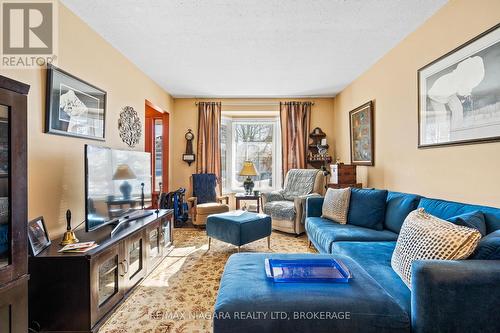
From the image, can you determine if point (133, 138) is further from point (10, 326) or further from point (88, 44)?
point (10, 326)

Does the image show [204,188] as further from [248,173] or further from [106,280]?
[106,280]

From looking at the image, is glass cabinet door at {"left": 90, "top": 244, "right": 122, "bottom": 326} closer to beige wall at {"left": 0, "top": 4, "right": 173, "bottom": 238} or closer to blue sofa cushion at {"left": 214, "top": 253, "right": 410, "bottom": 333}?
beige wall at {"left": 0, "top": 4, "right": 173, "bottom": 238}

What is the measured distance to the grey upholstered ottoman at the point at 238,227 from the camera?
114 inches

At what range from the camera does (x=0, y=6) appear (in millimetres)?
1744

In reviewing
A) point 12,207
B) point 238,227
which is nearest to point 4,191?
point 12,207

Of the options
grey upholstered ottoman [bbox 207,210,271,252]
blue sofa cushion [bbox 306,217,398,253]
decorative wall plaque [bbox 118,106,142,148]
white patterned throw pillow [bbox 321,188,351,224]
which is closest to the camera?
blue sofa cushion [bbox 306,217,398,253]

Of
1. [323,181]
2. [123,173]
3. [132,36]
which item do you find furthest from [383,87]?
[123,173]

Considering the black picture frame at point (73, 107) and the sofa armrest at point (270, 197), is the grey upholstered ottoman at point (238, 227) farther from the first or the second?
the black picture frame at point (73, 107)

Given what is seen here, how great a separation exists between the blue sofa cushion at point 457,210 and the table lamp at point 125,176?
2775 millimetres

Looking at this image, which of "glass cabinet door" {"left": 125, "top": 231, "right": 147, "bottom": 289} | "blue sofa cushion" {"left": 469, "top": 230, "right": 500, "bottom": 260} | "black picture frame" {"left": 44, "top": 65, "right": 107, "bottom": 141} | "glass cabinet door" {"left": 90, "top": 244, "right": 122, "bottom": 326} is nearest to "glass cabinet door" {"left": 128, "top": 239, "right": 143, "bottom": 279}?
"glass cabinet door" {"left": 125, "top": 231, "right": 147, "bottom": 289}

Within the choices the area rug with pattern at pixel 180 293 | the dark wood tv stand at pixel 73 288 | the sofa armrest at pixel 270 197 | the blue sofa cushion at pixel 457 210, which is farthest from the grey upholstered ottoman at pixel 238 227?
the blue sofa cushion at pixel 457 210

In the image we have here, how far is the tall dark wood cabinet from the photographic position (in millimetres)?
1195

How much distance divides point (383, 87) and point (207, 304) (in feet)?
10.4

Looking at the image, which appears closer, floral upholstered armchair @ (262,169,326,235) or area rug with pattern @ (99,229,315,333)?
area rug with pattern @ (99,229,315,333)
